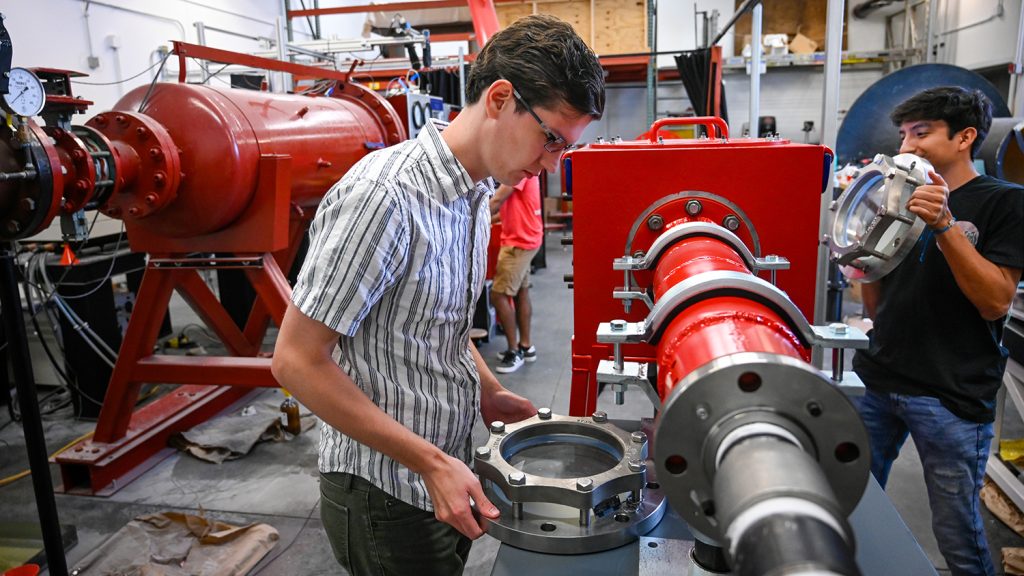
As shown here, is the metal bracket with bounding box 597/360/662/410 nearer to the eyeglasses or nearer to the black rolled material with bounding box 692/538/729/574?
the black rolled material with bounding box 692/538/729/574

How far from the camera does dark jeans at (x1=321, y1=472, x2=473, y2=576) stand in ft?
3.95

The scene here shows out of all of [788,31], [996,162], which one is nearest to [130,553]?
[996,162]

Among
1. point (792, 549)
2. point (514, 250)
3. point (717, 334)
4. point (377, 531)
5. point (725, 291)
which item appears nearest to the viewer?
point (792, 549)

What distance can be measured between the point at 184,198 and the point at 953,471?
108 inches

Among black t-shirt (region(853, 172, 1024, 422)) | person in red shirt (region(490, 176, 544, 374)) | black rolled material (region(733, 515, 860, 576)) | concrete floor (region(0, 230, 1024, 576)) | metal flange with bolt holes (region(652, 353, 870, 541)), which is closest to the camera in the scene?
black rolled material (region(733, 515, 860, 576))

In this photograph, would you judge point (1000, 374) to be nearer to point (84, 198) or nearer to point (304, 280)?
point (304, 280)

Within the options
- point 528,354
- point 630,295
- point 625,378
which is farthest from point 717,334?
point 528,354

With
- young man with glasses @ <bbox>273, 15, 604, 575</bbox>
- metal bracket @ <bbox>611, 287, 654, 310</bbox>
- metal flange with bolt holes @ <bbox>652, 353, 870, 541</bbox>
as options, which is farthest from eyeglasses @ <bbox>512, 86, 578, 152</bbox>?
metal flange with bolt holes @ <bbox>652, 353, 870, 541</bbox>

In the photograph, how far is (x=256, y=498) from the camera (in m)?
2.86

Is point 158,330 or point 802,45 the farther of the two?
point 802,45

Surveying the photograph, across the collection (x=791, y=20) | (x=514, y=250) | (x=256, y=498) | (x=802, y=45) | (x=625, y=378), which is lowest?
(x=256, y=498)

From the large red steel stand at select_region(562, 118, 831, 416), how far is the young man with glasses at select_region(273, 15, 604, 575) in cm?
18

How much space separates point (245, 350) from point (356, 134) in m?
1.28

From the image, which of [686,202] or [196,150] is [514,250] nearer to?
[196,150]
